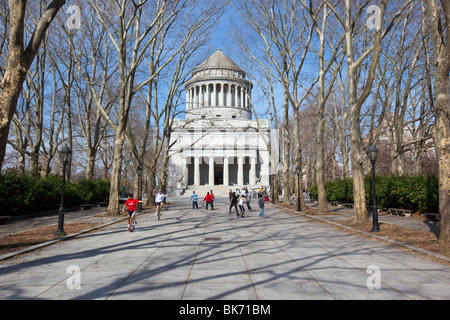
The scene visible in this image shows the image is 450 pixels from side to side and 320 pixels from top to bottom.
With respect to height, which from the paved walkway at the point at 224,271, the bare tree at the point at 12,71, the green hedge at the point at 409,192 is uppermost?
the bare tree at the point at 12,71

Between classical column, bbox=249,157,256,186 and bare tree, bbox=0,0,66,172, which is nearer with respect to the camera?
bare tree, bbox=0,0,66,172

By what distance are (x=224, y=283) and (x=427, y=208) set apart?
46.0 feet

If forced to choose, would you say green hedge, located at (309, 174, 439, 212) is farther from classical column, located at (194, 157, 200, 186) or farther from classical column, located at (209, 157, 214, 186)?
classical column, located at (194, 157, 200, 186)

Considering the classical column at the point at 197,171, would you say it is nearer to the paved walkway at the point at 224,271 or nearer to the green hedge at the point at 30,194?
the green hedge at the point at 30,194

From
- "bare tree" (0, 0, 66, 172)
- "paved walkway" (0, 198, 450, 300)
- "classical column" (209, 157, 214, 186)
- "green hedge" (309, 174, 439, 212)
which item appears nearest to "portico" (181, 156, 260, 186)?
"classical column" (209, 157, 214, 186)

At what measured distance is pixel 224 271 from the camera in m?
6.05

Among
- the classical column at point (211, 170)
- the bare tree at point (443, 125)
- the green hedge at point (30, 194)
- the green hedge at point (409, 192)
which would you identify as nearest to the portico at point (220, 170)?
the classical column at point (211, 170)

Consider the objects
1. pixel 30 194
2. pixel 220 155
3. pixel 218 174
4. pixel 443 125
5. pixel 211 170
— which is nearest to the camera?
pixel 443 125

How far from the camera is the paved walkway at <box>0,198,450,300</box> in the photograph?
15.7ft

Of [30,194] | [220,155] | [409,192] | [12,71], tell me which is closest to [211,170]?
[220,155]

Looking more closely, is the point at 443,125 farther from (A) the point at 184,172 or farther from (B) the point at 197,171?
(A) the point at 184,172

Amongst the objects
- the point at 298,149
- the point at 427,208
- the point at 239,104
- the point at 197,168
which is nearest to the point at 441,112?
the point at 427,208

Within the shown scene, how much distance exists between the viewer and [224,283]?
5250 millimetres

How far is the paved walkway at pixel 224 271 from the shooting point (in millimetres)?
4797
